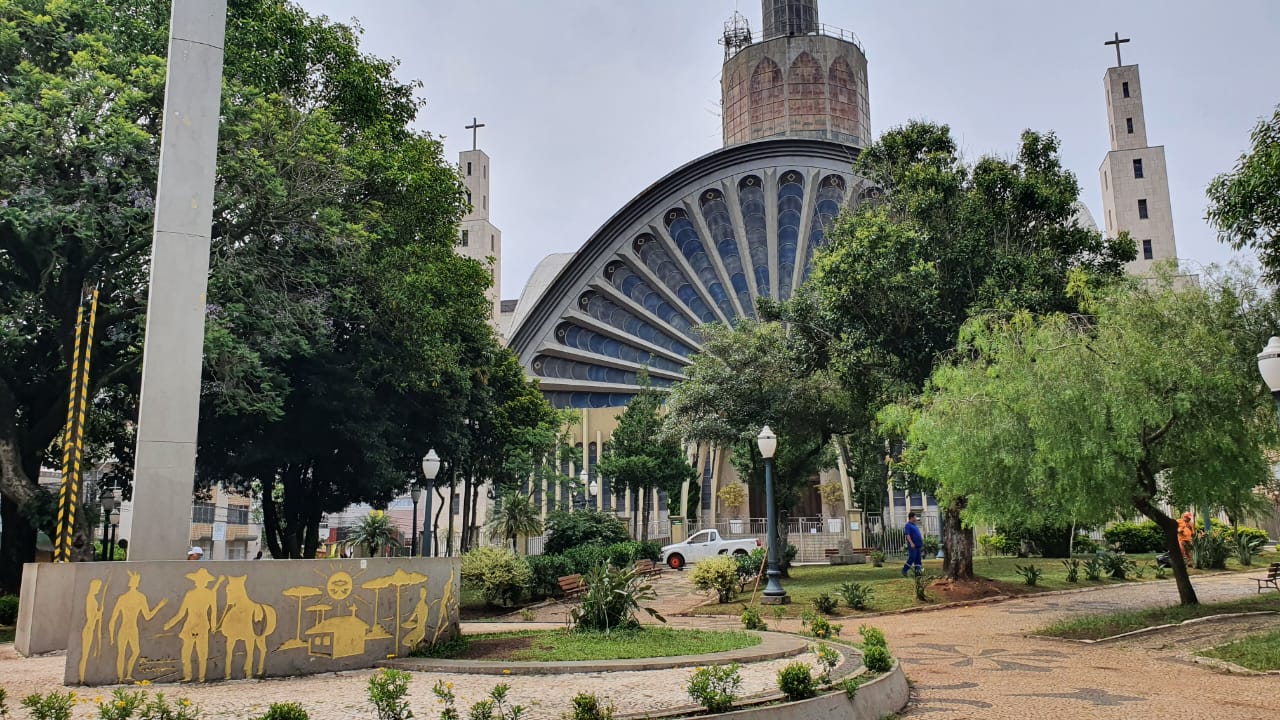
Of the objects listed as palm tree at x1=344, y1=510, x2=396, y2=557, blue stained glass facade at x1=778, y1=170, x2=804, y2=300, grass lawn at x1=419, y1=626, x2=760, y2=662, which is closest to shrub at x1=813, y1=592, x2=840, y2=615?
grass lawn at x1=419, y1=626, x2=760, y2=662

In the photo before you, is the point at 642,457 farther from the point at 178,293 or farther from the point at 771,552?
the point at 178,293

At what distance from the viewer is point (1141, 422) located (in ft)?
43.9

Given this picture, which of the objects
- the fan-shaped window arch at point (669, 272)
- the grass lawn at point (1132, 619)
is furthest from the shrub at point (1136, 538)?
the fan-shaped window arch at point (669, 272)

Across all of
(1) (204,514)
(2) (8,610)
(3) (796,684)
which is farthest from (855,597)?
(1) (204,514)

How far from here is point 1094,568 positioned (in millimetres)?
22266

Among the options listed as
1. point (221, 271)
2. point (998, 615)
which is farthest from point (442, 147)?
point (998, 615)

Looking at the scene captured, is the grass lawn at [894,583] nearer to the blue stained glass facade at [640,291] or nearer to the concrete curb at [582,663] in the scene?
the concrete curb at [582,663]

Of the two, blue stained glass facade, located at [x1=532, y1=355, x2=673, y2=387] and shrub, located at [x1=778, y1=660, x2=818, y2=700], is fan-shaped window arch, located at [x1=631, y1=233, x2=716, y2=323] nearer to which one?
blue stained glass facade, located at [x1=532, y1=355, x2=673, y2=387]

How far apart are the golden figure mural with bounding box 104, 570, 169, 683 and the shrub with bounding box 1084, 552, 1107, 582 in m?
20.6

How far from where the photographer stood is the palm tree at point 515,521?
3114cm

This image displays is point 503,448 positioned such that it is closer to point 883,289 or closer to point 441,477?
point 441,477

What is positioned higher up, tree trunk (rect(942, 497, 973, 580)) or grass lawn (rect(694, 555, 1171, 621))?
tree trunk (rect(942, 497, 973, 580))

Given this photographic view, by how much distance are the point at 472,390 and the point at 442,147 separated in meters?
7.87

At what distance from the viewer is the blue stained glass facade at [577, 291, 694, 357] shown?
54375 millimetres
